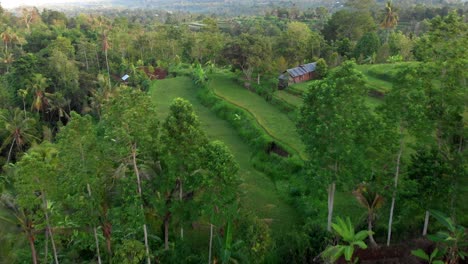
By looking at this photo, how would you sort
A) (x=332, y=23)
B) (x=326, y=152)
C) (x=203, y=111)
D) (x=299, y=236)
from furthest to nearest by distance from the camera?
(x=332, y=23), (x=203, y=111), (x=299, y=236), (x=326, y=152)

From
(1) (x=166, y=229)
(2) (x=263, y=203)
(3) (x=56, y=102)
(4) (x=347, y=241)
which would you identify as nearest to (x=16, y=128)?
(3) (x=56, y=102)

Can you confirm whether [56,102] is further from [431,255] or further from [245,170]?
[431,255]

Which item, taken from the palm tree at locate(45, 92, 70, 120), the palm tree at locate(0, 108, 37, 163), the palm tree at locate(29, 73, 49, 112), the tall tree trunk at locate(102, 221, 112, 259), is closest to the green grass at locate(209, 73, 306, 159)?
the tall tree trunk at locate(102, 221, 112, 259)

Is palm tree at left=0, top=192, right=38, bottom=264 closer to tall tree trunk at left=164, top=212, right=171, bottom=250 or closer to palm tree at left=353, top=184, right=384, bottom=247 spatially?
tall tree trunk at left=164, top=212, right=171, bottom=250

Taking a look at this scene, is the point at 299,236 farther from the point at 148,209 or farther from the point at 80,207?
the point at 80,207

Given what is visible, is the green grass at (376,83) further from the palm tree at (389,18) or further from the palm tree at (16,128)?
the palm tree at (16,128)

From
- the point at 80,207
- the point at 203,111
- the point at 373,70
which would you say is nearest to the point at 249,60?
the point at 203,111

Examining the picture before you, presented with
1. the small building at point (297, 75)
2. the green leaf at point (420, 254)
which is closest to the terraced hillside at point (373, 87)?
the small building at point (297, 75)
